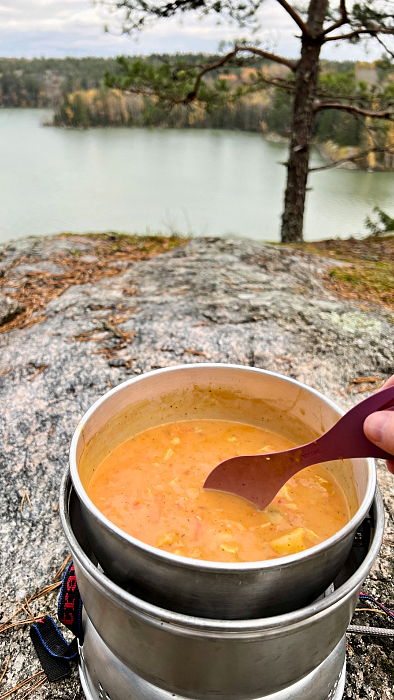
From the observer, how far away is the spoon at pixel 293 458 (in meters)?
0.92

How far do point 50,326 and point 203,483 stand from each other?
1764 mm

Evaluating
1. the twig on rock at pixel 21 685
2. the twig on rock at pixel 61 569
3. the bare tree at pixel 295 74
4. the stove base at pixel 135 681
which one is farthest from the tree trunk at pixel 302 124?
the twig on rock at pixel 21 685

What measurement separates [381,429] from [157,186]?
29.5 ft

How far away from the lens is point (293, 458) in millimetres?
A: 1077

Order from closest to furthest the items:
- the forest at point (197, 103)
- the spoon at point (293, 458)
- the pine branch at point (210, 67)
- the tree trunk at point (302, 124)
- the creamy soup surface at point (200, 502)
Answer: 1. the spoon at point (293, 458)
2. the creamy soup surface at point (200, 502)
3. the tree trunk at point (302, 124)
4. the pine branch at point (210, 67)
5. the forest at point (197, 103)

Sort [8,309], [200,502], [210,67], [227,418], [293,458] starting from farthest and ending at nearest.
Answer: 1. [210,67]
2. [8,309]
3. [227,418]
4. [200,502]
5. [293,458]

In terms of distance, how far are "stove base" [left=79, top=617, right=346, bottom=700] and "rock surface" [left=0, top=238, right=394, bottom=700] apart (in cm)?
13

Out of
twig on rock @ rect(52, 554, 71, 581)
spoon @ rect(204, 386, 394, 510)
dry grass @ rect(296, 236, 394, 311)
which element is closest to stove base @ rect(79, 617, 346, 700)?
twig on rock @ rect(52, 554, 71, 581)

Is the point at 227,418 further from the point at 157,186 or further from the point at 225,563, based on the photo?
the point at 157,186

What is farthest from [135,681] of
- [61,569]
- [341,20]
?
[341,20]

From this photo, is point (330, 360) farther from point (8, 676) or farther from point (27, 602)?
point (8, 676)

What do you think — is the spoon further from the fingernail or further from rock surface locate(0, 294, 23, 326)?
rock surface locate(0, 294, 23, 326)

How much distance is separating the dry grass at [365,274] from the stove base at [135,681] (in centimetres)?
230

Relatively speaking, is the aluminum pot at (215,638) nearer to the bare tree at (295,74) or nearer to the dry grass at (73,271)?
the dry grass at (73,271)
